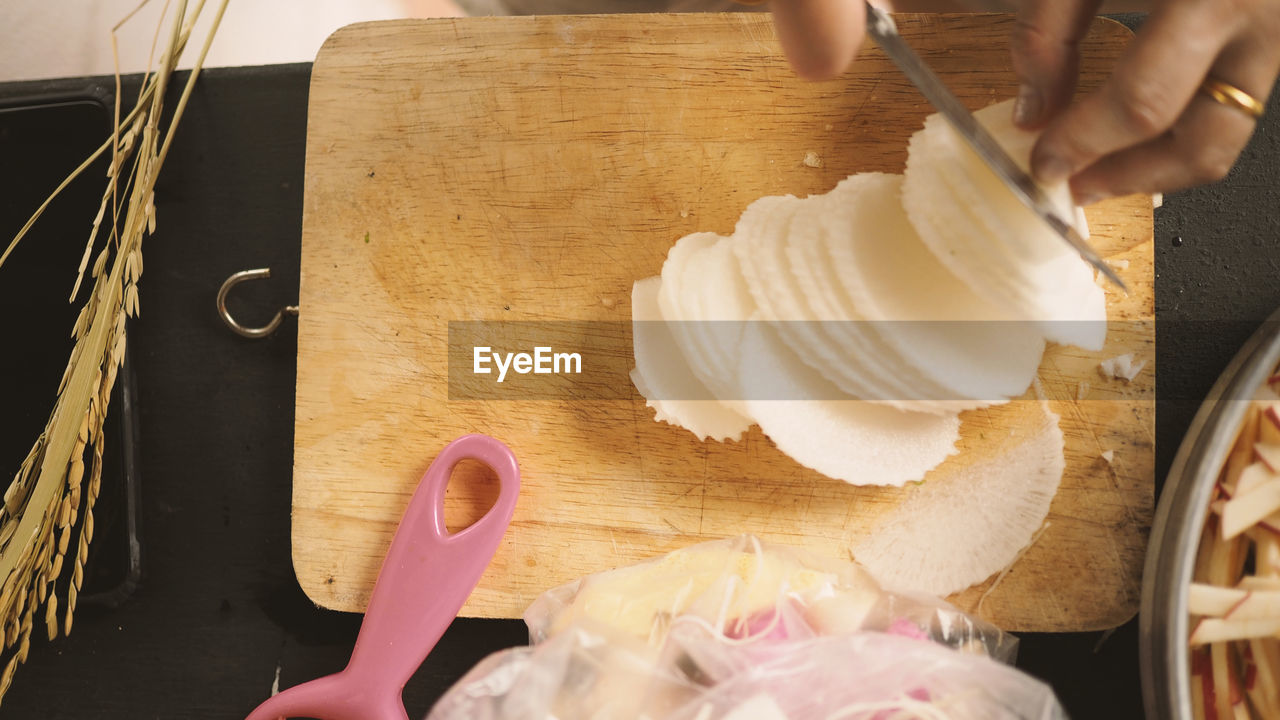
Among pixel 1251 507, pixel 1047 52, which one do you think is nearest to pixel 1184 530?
pixel 1251 507

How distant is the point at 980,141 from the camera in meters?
1.00

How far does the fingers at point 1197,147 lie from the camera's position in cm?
90

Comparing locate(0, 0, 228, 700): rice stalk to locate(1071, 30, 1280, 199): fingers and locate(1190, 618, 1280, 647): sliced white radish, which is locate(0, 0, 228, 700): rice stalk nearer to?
locate(1071, 30, 1280, 199): fingers

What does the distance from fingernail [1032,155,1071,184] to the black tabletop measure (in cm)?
106

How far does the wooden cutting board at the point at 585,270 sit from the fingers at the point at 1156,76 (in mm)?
357

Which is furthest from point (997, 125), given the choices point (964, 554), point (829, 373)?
point (964, 554)

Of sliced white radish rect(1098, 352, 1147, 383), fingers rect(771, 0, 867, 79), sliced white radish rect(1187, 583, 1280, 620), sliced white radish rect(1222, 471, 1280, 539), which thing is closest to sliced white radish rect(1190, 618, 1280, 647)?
sliced white radish rect(1187, 583, 1280, 620)

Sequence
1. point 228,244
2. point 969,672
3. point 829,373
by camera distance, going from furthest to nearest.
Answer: point 228,244, point 829,373, point 969,672

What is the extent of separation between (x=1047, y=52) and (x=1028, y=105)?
2.6 inches

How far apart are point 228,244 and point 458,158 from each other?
1.56 ft

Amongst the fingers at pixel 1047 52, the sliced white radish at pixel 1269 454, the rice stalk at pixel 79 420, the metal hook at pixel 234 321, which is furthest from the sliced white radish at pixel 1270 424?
the rice stalk at pixel 79 420

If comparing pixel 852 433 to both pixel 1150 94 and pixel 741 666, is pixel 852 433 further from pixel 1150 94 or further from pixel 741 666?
pixel 1150 94

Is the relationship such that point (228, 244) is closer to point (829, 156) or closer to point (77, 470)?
point (77, 470)

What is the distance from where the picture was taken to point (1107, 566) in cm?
122
